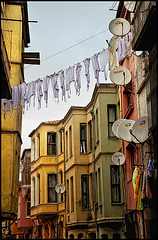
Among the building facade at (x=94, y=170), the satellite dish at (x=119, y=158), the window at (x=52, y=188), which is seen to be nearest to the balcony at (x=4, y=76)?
the satellite dish at (x=119, y=158)

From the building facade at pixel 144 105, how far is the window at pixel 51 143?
1772 cm

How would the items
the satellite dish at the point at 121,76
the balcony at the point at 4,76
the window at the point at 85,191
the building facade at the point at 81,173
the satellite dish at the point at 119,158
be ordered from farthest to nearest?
the window at the point at 85,191 → the building facade at the point at 81,173 → the satellite dish at the point at 119,158 → the satellite dish at the point at 121,76 → the balcony at the point at 4,76

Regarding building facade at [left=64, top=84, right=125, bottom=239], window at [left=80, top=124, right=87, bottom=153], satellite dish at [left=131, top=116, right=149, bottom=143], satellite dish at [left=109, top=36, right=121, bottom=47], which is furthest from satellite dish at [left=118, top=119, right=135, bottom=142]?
window at [left=80, top=124, right=87, bottom=153]

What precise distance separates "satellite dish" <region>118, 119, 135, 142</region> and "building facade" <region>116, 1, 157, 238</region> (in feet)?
2.05

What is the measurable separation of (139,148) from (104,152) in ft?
26.4

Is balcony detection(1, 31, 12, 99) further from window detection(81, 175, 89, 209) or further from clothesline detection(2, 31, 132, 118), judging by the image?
window detection(81, 175, 89, 209)

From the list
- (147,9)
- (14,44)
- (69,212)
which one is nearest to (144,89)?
(147,9)

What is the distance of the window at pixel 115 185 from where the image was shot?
924 inches

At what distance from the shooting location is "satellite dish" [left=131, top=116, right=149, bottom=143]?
1409cm

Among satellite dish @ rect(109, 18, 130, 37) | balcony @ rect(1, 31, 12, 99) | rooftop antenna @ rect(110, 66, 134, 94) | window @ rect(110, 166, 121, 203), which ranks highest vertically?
satellite dish @ rect(109, 18, 130, 37)

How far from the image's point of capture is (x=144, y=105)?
1577cm

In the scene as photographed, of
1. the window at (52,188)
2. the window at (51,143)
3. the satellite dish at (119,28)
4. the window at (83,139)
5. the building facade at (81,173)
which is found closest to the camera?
the satellite dish at (119,28)

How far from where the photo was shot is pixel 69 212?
30.3 m

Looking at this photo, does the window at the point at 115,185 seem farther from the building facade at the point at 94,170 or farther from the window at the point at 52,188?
the window at the point at 52,188
